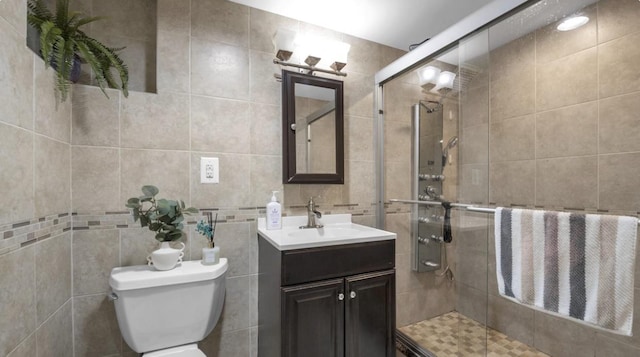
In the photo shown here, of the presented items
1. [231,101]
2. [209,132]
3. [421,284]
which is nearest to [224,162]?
[209,132]

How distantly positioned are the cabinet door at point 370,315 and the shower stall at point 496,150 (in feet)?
1.52

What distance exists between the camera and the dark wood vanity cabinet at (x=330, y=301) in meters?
1.15

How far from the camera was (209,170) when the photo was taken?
142 cm

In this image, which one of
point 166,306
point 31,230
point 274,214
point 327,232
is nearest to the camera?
point 31,230

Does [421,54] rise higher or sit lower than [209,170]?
higher

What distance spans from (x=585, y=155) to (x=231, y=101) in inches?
76.2

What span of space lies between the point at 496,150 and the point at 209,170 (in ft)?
5.71

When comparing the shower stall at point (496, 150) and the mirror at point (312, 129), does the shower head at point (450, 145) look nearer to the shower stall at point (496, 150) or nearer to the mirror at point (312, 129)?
the shower stall at point (496, 150)

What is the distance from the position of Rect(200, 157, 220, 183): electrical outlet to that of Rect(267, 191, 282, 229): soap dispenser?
32 centimetres

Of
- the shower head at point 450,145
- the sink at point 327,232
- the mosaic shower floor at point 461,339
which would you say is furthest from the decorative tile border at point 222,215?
the mosaic shower floor at point 461,339

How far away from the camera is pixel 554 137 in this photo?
149 centimetres

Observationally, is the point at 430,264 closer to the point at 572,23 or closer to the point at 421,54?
the point at 421,54

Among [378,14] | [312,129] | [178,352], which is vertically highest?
[378,14]

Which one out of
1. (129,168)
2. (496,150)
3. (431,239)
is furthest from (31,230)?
(496,150)
